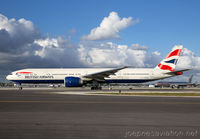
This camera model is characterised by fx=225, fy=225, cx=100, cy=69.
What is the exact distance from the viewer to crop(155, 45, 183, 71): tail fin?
50422mm

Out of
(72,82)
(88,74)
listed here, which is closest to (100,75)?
(88,74)

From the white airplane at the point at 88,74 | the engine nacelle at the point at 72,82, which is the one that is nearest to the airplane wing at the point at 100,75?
the white airplane at the point at 88,74

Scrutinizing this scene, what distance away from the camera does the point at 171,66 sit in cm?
5047

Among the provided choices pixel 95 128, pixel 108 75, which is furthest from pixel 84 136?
pixel 108 75

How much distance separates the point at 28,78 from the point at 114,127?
139ft

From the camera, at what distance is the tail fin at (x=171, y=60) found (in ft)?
165

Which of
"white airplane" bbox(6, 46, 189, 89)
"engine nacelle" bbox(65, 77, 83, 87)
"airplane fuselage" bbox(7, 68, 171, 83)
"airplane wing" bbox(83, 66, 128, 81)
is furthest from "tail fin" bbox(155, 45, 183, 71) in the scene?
"engine nacelle" bbox(65, 77, 83, 87)

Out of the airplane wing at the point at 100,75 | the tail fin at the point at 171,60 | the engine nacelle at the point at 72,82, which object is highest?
the tail fin at the point at 171,60

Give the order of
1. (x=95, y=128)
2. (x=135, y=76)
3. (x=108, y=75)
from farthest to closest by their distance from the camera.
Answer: (x=135, y=76) → (x=108, y=75) → (x=95, y=128)

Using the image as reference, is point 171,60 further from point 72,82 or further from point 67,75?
point 67,75

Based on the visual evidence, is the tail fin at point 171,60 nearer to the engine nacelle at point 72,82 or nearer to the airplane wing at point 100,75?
the airplane wing at point 100,75

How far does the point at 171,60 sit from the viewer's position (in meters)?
50.6

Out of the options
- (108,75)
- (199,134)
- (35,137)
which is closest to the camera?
(35,137)

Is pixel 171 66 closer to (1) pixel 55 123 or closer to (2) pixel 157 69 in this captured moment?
(2) pixel 157 69
